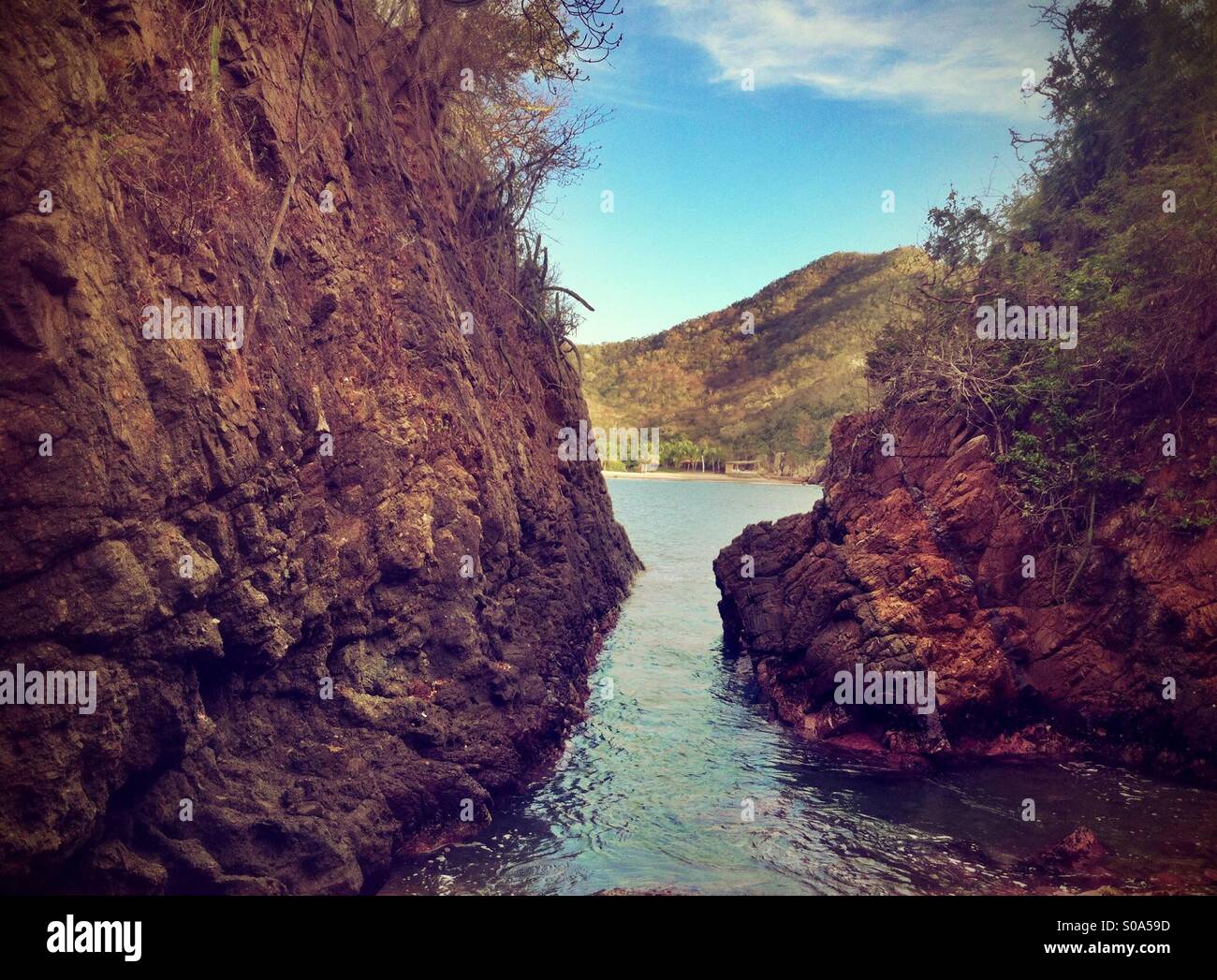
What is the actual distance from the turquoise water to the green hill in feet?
218

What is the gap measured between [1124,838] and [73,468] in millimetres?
9724

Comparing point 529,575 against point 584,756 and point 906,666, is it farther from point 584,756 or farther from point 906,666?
point 906,666

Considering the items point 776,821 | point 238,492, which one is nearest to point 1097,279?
point 776,821

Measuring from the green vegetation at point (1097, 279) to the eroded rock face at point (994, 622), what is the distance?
1.44ft

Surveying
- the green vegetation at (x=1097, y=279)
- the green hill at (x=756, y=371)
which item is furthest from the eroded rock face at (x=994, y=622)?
the green hill at (x=756, y=371)

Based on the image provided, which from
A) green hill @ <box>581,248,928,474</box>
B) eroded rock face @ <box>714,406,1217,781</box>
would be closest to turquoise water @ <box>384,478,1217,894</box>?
eroded rock face @ <box>714,406,1217,781</box>

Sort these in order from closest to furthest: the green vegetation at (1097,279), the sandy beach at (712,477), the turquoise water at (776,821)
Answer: the turquoise water at (776,821) < the green vegetation at (1097,279) < the sandy beach at (712,477)

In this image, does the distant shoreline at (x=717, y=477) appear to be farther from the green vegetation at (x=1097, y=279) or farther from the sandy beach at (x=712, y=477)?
the green vegetation at (x=1097, y=279)

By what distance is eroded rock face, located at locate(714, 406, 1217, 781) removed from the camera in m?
9.76

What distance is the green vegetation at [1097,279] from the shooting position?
1059 centimetres

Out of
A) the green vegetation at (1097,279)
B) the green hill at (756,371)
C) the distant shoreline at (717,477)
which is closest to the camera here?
the green vegetation at (1097,279)

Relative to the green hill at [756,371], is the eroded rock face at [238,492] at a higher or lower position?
lower

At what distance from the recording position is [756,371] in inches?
3984
